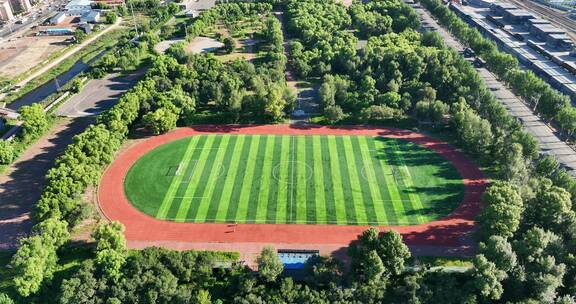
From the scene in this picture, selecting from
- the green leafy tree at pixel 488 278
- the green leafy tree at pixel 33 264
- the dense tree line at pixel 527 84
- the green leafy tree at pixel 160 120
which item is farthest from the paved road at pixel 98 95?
the dense tree line at pixel 527 84

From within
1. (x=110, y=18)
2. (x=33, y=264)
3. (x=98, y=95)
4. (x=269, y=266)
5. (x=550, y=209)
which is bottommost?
(x=269, y=266)

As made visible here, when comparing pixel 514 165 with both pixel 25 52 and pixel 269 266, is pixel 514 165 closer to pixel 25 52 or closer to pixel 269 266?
pixel 269 266

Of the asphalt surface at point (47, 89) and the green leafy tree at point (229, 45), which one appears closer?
the asphalt surface at point (47, 89)

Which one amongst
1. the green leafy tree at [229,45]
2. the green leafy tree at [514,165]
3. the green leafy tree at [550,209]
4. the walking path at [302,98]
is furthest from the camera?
the green leafy tree at [229,45]

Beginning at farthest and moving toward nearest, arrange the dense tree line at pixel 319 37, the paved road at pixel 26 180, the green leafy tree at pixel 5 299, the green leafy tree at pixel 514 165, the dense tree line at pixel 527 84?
the dense tree line at pixel 319 37
the dense tree line at pixel 527 84
the green leafy tree at pixel 514 165
the paved road at pixel 26 180
the green leafy tree at pixel 5 299

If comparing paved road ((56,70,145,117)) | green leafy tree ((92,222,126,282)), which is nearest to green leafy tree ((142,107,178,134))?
paved road ((56,70,145,117))

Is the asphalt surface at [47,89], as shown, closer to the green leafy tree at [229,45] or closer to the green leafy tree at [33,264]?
the green leafy tree at [229,45]

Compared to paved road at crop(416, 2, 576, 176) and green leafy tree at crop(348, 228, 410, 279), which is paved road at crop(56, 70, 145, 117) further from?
paved road at crop(416, 2, 576, 176)

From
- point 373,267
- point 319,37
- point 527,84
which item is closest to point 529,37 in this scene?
point 527,84
